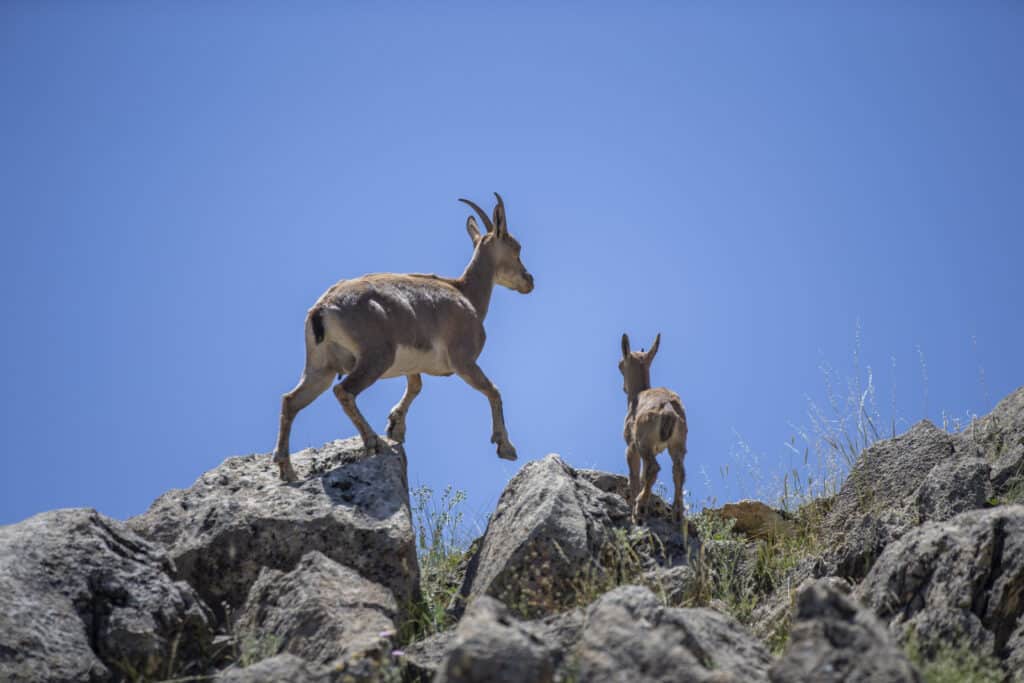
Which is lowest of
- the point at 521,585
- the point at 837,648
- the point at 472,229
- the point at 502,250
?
the point at 837,648

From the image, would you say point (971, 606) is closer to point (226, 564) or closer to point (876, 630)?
point (876, 630)

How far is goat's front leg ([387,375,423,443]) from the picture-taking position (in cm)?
1144

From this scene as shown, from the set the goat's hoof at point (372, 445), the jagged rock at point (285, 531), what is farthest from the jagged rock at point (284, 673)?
the goat's hoof at point (372, 445)

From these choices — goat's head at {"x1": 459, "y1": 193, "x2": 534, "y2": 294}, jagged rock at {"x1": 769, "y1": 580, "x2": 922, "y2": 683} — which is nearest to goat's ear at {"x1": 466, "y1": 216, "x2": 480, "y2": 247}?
goat's head at {"x1": 459, "y1": 193, "x2": 534, "y2": 294}

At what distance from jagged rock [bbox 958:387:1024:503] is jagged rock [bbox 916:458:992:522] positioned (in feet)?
2.53

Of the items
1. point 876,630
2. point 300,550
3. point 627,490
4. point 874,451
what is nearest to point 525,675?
point 876,630

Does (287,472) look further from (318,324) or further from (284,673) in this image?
(284,673)

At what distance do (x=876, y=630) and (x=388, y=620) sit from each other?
3397mm

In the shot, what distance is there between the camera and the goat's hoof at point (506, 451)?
1154cm

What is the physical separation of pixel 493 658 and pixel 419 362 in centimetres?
643

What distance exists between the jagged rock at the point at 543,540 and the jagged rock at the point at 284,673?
83.2 inches

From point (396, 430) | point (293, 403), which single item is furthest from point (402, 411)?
point (293, 403)

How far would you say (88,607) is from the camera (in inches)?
306

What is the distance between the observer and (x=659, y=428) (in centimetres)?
984
